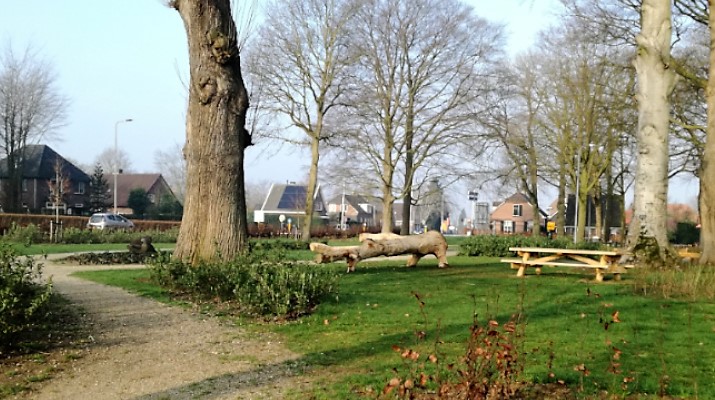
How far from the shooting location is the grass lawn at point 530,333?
18.2ft

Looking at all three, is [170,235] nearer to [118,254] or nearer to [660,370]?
[118,254]

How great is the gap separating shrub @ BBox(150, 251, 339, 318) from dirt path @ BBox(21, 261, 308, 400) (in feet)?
2.25

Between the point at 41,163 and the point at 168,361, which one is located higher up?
the point at 41,163

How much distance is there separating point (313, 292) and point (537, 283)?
4.54m

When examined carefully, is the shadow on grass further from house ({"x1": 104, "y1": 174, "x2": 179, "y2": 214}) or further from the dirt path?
house ({"x1": 104, "y1": 174, "x2": 179, "y2": 214})

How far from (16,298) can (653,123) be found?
12.6 meters

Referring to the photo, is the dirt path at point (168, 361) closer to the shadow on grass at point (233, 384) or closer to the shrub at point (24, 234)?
the shadow on grass at point (233, 384)

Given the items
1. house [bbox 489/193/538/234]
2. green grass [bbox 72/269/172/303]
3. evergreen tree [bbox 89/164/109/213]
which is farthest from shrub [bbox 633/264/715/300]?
house [bbox 489/193/538/234]

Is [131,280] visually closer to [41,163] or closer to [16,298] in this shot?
[16,298]

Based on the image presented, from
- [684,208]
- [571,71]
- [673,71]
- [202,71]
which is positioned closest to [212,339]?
[202,71]

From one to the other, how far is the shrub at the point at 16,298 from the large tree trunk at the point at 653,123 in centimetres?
1146

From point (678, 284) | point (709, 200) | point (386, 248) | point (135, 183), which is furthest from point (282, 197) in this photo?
point (678, 284)

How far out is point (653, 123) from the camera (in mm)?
14703

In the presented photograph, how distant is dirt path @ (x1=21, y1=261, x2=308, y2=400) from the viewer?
5570 millimetres
